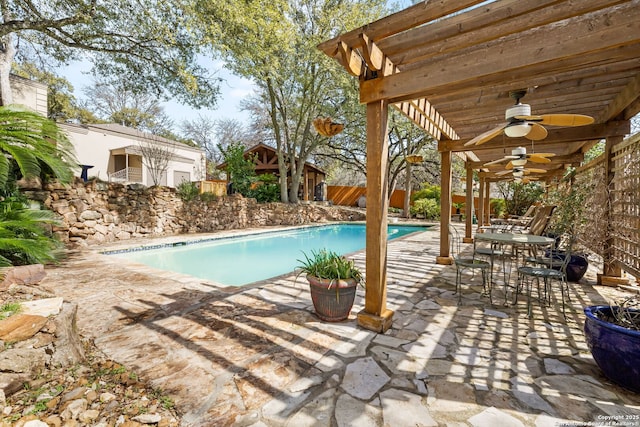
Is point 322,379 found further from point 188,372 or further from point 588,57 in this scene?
point 588,57

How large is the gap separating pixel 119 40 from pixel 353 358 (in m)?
8.97

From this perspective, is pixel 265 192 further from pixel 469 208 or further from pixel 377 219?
pixel 377 219

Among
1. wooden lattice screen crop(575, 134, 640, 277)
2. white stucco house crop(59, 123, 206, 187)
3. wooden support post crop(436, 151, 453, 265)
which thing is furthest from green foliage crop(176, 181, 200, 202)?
wooden lattice screen crop(575, 134, 640, 277)

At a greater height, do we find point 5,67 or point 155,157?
point 5,67

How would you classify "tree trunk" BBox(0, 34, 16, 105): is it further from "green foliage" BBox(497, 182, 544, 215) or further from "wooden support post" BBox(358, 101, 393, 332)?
"green foliage" BBox(497, 182, 544, 215)

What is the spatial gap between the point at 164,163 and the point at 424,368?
56.1ft

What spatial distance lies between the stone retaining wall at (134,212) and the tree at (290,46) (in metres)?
3.06

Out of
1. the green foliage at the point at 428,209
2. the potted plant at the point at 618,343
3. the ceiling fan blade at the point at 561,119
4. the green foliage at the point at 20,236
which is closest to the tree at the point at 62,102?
the green foliage at the point at 20,236

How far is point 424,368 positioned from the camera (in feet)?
7.15

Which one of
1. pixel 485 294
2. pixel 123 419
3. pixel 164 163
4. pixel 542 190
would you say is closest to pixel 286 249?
pixel 485 294

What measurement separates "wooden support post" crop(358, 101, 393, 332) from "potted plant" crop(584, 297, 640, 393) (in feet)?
4.88

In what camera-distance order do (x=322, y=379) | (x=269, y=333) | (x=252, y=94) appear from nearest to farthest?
(x=322, y=379)
(x=269, y=333)
(x=252, y=94)

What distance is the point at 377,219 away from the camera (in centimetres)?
284

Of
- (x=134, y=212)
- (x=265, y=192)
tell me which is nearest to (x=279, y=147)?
(x=265, y=192)
